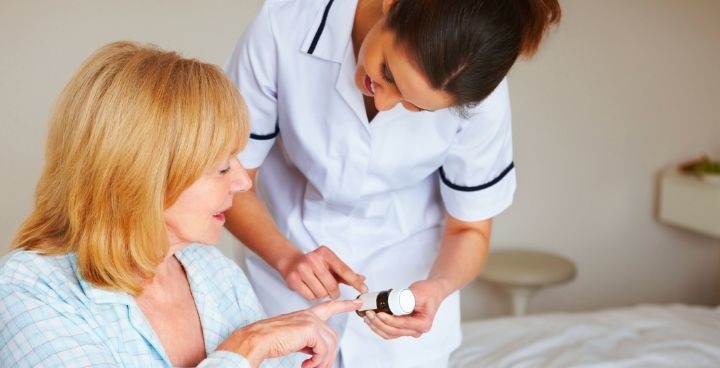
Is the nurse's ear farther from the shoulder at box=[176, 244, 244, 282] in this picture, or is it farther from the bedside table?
the bedside table

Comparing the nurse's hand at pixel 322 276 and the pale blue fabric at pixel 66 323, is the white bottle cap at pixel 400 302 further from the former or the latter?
the pale blue fabric at pixel 66 323

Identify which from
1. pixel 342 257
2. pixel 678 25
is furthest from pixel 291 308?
pixel 678 25

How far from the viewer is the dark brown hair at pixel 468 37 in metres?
1.28

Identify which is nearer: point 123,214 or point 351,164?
point 123,214


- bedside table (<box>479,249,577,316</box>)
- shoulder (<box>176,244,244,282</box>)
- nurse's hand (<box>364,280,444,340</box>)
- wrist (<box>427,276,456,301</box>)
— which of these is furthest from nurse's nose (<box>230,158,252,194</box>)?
bedside table (<box>479,249,577,316</box>)

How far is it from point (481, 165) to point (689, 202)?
7.10ft

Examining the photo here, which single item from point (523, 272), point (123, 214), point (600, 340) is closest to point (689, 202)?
point (523, 272)

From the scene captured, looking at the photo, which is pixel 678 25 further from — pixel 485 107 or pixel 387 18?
pixel 387 18

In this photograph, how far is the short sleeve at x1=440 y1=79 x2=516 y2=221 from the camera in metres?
1.72

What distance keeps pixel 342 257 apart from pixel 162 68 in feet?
2.22

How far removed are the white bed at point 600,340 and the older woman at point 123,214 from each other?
1.18m

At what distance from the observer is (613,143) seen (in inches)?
147

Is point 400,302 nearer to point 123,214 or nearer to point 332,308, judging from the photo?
point 332,308

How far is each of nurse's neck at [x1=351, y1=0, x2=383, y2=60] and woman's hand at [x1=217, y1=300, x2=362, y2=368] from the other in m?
0.52
